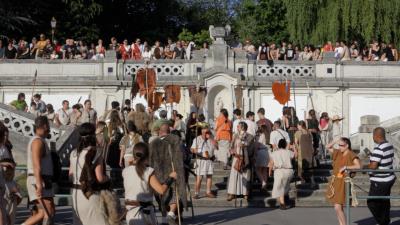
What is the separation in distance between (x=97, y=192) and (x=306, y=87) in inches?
851

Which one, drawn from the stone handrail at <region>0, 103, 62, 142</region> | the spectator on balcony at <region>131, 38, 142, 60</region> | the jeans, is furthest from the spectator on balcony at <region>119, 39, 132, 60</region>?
the jeans

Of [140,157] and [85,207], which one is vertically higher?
[140,157]

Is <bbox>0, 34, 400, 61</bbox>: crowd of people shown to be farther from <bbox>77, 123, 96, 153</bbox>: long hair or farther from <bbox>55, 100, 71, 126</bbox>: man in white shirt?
<bbox>77, 123, 96, 153</bbox>: long hair

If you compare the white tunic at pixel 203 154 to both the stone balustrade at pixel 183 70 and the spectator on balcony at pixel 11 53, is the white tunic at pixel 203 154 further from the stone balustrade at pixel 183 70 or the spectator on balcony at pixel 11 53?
the spectator on balcony at pixel 11 53

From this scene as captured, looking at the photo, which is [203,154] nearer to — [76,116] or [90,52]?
[76,116]

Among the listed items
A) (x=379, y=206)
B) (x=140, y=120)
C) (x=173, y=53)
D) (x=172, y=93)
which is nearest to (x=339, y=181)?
(x=379, y=206)

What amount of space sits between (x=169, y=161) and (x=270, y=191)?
5392mm

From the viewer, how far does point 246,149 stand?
19.6 meters

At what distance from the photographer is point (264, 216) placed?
18125 mm

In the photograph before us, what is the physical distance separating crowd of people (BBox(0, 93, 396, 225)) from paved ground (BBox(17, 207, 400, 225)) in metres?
0.62

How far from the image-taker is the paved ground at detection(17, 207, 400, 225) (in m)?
17.2

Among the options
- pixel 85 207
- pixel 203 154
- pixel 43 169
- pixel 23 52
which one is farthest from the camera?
pixel 23 52

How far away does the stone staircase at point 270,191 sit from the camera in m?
19.8

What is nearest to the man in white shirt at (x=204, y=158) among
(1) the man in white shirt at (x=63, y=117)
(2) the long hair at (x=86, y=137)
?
(1) the man in white shirt at (x=63, y=117)
